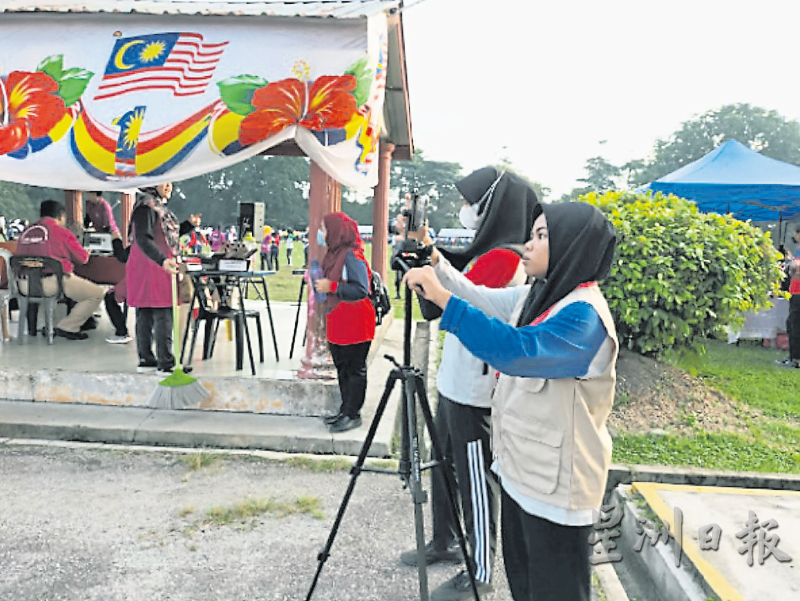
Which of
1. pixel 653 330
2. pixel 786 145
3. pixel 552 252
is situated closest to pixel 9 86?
pixel 552 252

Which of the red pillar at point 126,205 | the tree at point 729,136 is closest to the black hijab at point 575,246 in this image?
the red pillar at point 126,205

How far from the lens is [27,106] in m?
4.69

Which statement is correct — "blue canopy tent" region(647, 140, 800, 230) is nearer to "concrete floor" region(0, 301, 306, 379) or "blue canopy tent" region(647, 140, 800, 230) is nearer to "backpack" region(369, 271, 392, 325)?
"concrete floor" region(0, 301, 306, 379)

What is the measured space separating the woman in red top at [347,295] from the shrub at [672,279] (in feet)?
8.00

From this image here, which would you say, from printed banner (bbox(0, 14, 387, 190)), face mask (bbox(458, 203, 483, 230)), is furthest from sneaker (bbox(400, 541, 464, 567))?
printed banner (bbox(0, 14, 387, 190))

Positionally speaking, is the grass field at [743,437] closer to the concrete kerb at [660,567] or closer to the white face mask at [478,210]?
the concrete kerb at [660,567]

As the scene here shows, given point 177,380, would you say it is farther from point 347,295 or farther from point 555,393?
point 555,393

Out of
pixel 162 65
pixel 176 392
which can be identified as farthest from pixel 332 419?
pixel 162 65

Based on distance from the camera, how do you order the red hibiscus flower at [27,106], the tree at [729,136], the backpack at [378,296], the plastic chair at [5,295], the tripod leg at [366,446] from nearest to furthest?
the tripod leg at [366,446]
the red hibiscus flower at [27,106]
the backpack at [378,296]
the plastic chair at [5,295]
the tree at [729,136]

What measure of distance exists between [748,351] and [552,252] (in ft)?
27.6

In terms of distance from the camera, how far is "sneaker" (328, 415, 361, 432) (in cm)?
465

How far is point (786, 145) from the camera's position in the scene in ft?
196

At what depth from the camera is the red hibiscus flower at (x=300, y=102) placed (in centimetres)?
455

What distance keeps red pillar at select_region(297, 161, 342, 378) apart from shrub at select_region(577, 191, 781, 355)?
2.54 m
